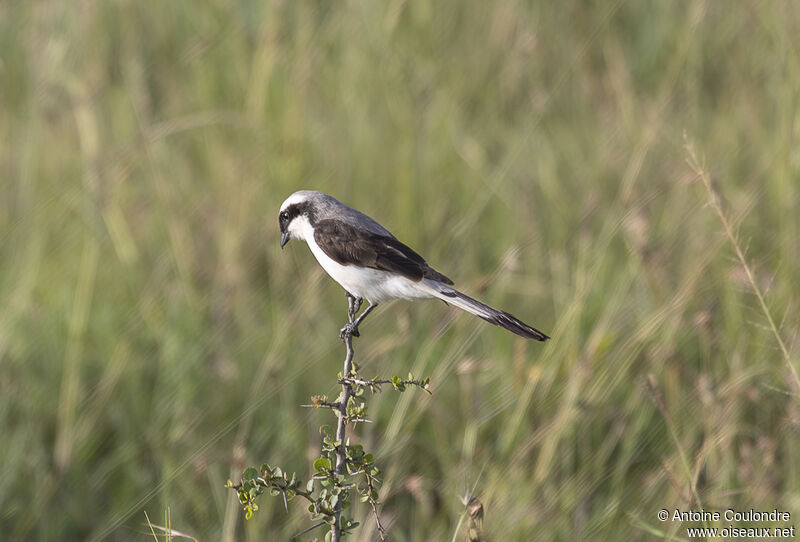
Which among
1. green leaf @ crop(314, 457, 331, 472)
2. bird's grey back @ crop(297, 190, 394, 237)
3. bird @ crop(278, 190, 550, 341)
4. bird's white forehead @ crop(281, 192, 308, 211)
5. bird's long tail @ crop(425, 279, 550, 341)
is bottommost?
green leaf @ crop(314, 457, 331, 472)

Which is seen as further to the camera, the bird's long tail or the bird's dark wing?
the bird's dark wing

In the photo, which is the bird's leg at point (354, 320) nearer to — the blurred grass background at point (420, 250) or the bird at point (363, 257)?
the bird at point (363, 257)

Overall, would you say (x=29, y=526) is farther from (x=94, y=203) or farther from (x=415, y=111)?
(x=415, y=111)

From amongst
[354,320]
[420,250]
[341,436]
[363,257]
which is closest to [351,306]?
[354,320]

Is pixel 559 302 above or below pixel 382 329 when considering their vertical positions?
above

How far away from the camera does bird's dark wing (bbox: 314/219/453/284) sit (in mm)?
2064

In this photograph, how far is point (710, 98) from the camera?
585 centimetres

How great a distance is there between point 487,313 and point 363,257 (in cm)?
36

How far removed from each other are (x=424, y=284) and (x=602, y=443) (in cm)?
168

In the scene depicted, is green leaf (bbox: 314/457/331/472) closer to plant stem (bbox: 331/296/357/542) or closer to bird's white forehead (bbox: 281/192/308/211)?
plant stem (bbox: 331/296/357/542)

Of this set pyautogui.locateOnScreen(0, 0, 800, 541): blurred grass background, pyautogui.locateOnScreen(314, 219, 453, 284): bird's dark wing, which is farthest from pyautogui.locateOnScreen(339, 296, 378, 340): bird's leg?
pyautogui.locateOnScreen(0, 0, 800, 541): blurred grass background

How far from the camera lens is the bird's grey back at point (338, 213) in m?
Result: 2.13

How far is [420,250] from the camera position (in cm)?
437

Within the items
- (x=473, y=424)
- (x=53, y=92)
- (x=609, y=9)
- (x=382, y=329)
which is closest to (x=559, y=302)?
(x=382, y=329)
